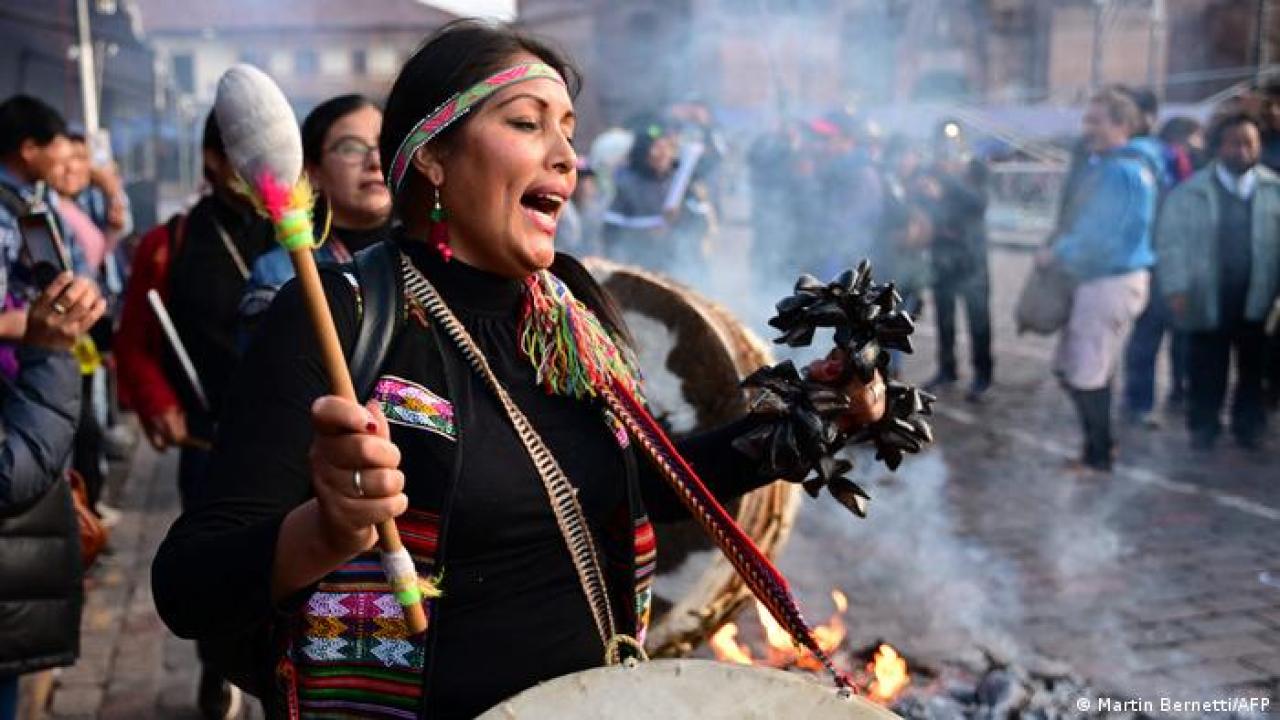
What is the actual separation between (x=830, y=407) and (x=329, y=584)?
79 centimetres

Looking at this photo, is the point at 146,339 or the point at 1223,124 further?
the point at 1223,124

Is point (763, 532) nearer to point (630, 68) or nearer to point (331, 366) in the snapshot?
point (331, 366)

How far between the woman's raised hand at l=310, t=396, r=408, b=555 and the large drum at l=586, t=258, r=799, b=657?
208 centimetres

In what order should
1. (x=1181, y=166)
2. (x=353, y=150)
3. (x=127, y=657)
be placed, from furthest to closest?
(x=1181, y=166), (x=127, y=657), (x=353, y=150)

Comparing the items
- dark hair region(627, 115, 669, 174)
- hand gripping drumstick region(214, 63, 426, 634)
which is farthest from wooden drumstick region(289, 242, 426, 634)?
dark hair region(627, 115, 669, 174)

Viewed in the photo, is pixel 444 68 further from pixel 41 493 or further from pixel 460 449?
pixel 41 493

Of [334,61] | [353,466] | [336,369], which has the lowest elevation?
[353,466]

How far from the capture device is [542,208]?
67.6 inches

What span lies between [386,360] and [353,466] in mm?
388

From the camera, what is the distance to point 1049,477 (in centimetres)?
653

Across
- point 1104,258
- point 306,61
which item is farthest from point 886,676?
point 306,61

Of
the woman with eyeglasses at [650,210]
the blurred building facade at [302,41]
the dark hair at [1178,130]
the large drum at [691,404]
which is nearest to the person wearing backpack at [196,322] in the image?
the large drum at [691,404]

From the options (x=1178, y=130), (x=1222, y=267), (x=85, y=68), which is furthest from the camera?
(x=85, y=68)

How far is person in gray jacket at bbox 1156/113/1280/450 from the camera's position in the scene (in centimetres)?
717
